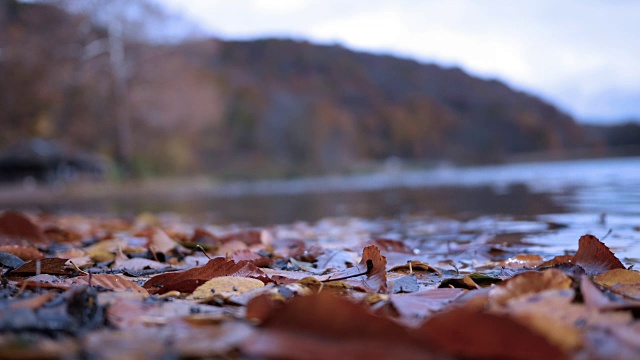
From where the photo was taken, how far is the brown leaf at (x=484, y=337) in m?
0.63

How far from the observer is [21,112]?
23422 millimetres

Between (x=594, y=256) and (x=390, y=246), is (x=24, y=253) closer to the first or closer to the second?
(x=390, y=246)

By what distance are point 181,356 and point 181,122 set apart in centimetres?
2723

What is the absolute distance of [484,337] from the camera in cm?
65

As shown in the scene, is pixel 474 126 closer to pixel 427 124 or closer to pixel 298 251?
pixel 427 124

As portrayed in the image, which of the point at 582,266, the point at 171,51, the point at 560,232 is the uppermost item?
the point at 171,51

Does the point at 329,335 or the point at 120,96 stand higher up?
the point at 120,96

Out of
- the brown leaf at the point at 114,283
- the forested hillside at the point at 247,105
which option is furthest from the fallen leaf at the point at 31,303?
the forested hillside at the point at 247,105

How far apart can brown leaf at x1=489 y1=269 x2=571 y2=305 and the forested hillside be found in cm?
2102

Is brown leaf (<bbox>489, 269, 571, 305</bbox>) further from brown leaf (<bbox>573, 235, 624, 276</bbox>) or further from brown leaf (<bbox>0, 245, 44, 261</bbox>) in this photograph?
brown leaf (<bbox>0, 245, 44, 261</bbox>)

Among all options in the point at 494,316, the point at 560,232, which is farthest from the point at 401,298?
the point at 560,232

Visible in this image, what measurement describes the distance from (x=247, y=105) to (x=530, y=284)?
45.0 meters

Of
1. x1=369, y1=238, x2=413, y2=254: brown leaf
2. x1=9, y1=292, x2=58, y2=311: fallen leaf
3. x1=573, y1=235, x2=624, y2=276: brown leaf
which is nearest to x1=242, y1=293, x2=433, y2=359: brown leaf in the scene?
x1=9, y1=292, x2=58, y2=311: fallen leaf

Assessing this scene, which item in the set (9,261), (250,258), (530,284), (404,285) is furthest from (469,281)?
(9,261)
